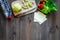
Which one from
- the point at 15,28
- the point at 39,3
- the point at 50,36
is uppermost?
the point at 39,3

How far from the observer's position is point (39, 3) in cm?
193

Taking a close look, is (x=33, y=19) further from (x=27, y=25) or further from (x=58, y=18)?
(x=58, y=18)

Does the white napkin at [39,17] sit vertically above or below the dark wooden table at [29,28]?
above

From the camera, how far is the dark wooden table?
185 centimetres

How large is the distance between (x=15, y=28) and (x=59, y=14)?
522mm

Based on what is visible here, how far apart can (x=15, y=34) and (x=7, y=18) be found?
19 cm

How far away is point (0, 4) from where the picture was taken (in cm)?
182

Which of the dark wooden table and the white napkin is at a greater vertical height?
the white napkin

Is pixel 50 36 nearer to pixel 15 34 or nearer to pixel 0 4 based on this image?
pixel 15 34

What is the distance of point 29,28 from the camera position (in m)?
1.90

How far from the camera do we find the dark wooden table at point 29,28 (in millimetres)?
1850

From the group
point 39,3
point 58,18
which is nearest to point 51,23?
point 58,18

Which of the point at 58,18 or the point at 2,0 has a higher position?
the point at 2,0

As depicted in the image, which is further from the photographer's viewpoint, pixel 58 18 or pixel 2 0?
pixel 58 18
